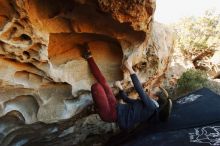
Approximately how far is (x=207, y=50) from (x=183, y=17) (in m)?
1.68

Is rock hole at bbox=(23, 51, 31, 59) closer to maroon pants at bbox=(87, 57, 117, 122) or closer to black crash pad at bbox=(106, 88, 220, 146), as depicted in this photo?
maroon pants at bbox=(87, 57, 117, 122)

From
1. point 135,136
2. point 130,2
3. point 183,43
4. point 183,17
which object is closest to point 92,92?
point 135,136

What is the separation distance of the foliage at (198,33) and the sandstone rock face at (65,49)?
612cm

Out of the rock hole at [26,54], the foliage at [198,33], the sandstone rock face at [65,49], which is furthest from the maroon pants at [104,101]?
the foliage at [198,33]

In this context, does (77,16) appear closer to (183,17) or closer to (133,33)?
(133,33)

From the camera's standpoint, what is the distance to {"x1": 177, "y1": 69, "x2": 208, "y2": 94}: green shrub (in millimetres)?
9359

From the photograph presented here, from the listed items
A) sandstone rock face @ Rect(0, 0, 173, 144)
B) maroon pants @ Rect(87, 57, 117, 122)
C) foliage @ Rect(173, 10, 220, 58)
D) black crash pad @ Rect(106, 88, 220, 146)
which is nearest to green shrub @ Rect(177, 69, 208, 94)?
foliage @ Rect(173, 10, 220, 58)

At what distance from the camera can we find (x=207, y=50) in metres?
11.5

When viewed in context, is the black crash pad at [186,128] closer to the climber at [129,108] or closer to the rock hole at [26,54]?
the climber at [129,108]

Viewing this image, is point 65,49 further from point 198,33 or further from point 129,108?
point 198,33

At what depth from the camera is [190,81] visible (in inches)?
373

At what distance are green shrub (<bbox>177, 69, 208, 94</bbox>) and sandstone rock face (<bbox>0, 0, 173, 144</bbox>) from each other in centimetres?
388

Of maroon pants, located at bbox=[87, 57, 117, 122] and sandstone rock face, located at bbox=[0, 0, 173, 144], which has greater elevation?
sandstone rock face, located at bbox=[0, 0, 173, 144]

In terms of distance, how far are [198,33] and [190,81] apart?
2964 mm
